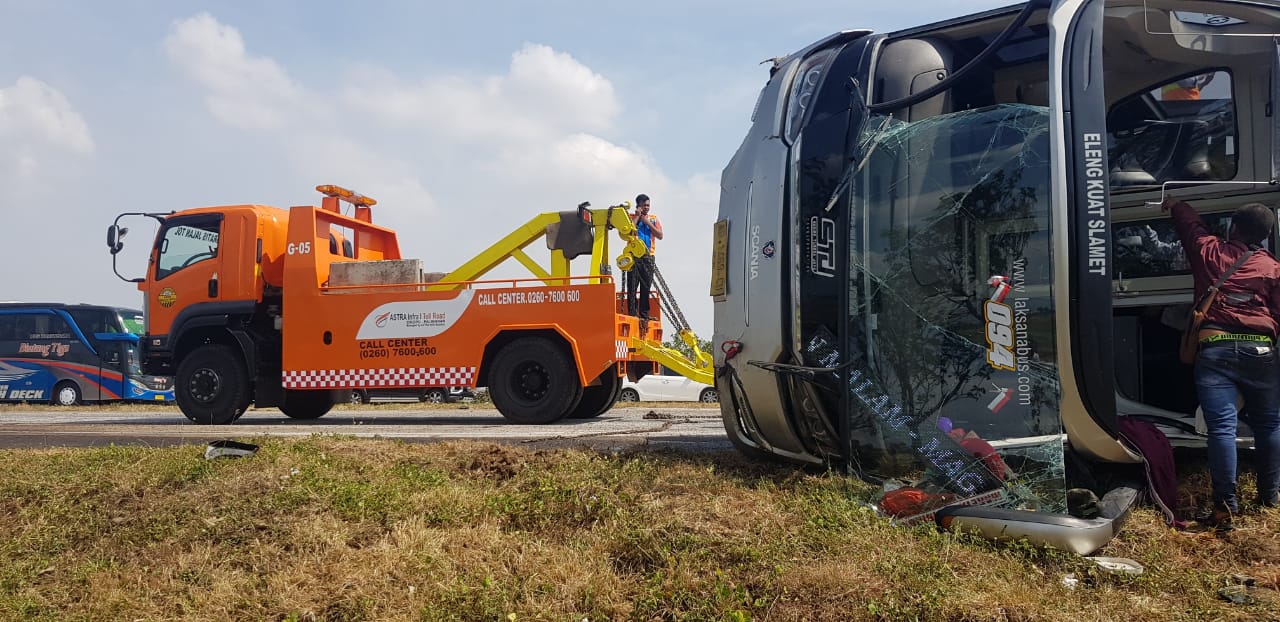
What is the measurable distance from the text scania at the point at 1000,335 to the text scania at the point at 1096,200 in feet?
1.32

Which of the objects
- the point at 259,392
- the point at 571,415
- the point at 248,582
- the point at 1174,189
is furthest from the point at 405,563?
the point at 259,392

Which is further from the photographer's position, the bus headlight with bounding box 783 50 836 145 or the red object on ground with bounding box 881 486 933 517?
the bus headlight with bounding box 783 50 836 145

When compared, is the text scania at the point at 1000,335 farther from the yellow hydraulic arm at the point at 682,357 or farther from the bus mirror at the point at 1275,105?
the yellow hydraulic arm at the point at 682,357

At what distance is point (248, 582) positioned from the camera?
3748 millimetres

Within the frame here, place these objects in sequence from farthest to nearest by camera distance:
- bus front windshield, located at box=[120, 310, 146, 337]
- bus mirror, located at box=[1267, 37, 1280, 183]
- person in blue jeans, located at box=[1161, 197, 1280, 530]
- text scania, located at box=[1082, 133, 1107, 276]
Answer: bus front windshield, located at box=[120, 310, 146, 337]
bus mirror, located at box=[1267, 37, 1280, 183]
person in blue jeans, located at box=[1161, 197, 1280, 530]
text scania, located at box=[1082, 133, 1107, 276]

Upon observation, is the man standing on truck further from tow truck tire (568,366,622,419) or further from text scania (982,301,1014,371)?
text scania (982,301,1014,371)

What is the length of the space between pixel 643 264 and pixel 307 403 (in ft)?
17.1

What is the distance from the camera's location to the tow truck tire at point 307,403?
42.7 ft

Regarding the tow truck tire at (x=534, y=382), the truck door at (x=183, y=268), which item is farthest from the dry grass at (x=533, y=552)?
the truck door at (x=183, y=268)

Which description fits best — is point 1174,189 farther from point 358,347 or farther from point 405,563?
point 358,347

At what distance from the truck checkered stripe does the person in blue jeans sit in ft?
27.9

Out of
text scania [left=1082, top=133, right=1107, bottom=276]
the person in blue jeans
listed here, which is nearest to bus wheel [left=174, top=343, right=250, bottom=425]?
text scania [left=1082, top=133, right=1107, bottom=276]

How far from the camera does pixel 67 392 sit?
23.1 m

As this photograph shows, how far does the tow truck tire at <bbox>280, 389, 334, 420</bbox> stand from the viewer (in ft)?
42.7
